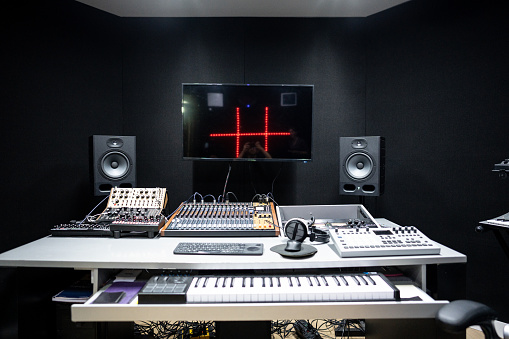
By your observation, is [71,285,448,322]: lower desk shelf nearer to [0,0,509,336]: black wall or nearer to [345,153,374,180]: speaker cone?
[345,153,374,180]: speaker cone

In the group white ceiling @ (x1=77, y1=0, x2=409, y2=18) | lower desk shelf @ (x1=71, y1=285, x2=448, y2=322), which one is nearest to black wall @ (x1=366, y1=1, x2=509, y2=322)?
white ceiling @ (x1=77, y1=0, x2=409, y2=18)

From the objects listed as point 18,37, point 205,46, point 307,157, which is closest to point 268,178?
point 307,157

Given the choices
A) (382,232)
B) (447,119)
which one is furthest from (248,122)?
(447,119)

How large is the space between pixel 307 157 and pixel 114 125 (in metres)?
1.60

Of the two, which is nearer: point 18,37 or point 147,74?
point 18,37

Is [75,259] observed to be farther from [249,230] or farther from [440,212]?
[440,212]

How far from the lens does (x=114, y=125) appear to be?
8.09ft

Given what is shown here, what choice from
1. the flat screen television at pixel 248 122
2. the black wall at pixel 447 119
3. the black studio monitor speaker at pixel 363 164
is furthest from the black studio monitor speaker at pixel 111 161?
the black wall at pixel 447 119

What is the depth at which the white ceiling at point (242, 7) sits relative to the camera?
2.27 m

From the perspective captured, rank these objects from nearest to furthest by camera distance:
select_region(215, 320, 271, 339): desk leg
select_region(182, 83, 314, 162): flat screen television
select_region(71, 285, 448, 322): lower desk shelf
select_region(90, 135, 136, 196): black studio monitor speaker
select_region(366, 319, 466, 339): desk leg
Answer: select_region(71, 285, 448, 322): lower desk shelf < select_region(366, 319, 466, 339): desk leg < select_region(215, 320, 271, 339): desk leg < select_region(90, 135, 136, 196): black studio monitor speaker < select_region(182, 83, 314, 162): flat screen television

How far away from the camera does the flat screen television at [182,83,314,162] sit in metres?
2.13

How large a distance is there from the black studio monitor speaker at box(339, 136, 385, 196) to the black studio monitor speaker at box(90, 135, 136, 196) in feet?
4.80

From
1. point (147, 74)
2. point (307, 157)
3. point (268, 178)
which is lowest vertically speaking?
point (268, 178)

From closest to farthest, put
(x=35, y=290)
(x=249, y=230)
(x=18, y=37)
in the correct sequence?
(x=35, y=290)
(x=249, y=230)
(x=18, y=37)
